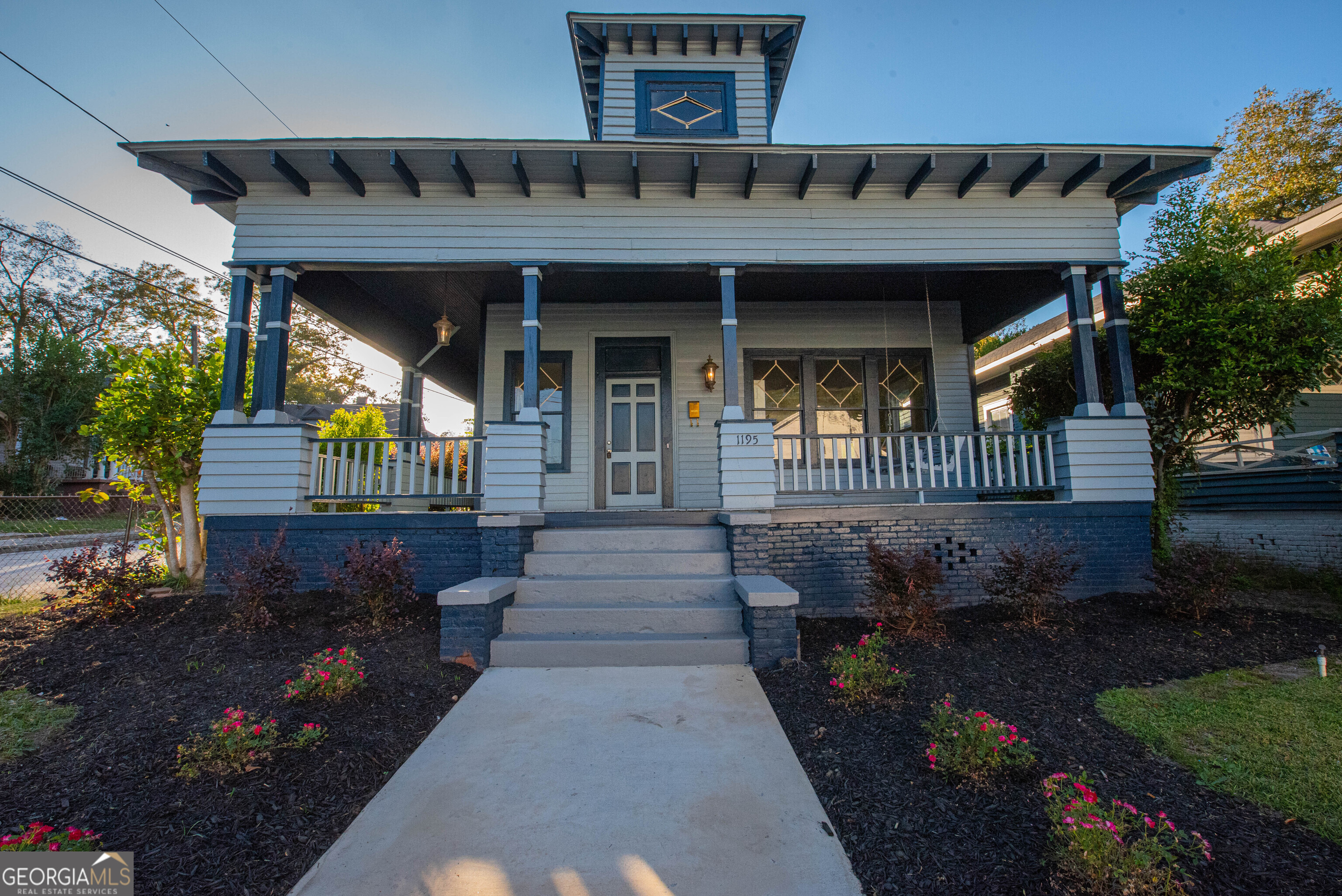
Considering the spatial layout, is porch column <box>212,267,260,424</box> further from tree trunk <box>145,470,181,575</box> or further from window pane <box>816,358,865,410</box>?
window pane <box>816,358,865,410</box>

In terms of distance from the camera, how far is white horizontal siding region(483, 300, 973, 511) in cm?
777

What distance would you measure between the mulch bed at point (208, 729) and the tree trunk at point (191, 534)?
0.95 m

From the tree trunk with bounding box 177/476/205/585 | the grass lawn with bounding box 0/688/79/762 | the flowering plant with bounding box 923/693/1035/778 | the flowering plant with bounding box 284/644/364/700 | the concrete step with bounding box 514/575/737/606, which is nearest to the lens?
the flowering plant with bounding box 923/693/1035/778

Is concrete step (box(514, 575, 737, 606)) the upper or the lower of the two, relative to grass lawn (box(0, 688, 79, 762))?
upper

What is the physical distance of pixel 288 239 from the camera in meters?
5.97

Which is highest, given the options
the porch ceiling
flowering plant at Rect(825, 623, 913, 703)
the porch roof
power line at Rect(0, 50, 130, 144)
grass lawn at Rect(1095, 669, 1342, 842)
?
power line at Rect(0, 50, 130, 144)

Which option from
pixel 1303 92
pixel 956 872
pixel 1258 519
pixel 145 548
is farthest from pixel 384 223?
pixel 1303 92

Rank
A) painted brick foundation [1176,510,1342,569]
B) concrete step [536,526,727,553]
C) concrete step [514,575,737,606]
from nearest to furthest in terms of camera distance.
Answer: concrete step [514,575,737,606] → concrete step [536,526,727,553] → painted brick foundation [1176,510,1342,569]

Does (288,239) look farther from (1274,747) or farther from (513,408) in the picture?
(1274,747)

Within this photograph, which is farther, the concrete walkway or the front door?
the front door

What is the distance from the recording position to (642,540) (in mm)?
5344

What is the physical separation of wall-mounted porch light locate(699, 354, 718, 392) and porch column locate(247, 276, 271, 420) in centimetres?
501

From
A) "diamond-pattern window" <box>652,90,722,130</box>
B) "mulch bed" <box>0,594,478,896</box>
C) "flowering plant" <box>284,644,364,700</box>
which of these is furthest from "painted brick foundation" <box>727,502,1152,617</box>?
"diamond-pattern window" <box>652,90,722,130</box>

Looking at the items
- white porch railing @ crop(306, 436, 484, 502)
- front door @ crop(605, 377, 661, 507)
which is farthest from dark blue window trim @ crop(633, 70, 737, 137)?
white porch railing @ crop(306, 436, 484, 502)
